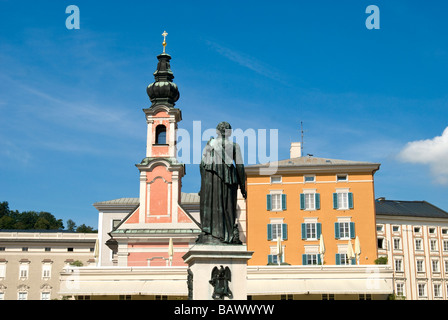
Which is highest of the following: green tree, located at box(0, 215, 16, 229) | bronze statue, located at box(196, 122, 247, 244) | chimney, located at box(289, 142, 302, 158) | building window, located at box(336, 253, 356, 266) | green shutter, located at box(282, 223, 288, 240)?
chimney, located at box(289, 142, 302, 158)

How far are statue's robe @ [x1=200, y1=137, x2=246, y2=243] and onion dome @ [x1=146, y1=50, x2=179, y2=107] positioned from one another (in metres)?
41.2

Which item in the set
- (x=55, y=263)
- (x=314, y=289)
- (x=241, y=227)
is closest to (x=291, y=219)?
(x=241, y=227)

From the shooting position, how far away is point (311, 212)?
49.8 metres

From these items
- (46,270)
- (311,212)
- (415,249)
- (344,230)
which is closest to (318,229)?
(311,212)

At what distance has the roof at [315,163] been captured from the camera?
50.7m

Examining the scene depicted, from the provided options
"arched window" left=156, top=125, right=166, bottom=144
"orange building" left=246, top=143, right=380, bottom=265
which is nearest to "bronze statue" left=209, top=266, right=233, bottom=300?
"orange building" left=246, top=143, right=380, bottom=265

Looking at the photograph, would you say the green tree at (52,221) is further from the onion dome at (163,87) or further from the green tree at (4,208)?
the onion dome at (163,87)

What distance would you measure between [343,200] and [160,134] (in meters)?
17.8

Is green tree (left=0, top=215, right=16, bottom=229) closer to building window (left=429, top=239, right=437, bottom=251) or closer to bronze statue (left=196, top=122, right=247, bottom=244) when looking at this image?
building window (left=429, top=239, right=437, bottom=251)

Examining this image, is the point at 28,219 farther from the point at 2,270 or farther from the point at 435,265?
the point at 435,265

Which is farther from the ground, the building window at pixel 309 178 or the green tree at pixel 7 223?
the green tree at pixel 7 223

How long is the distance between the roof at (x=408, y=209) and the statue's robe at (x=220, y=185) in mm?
52264

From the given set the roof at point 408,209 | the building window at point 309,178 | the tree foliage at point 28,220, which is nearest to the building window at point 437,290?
the roof at point 408,209

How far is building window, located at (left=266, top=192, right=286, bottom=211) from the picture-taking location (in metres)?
50.2
